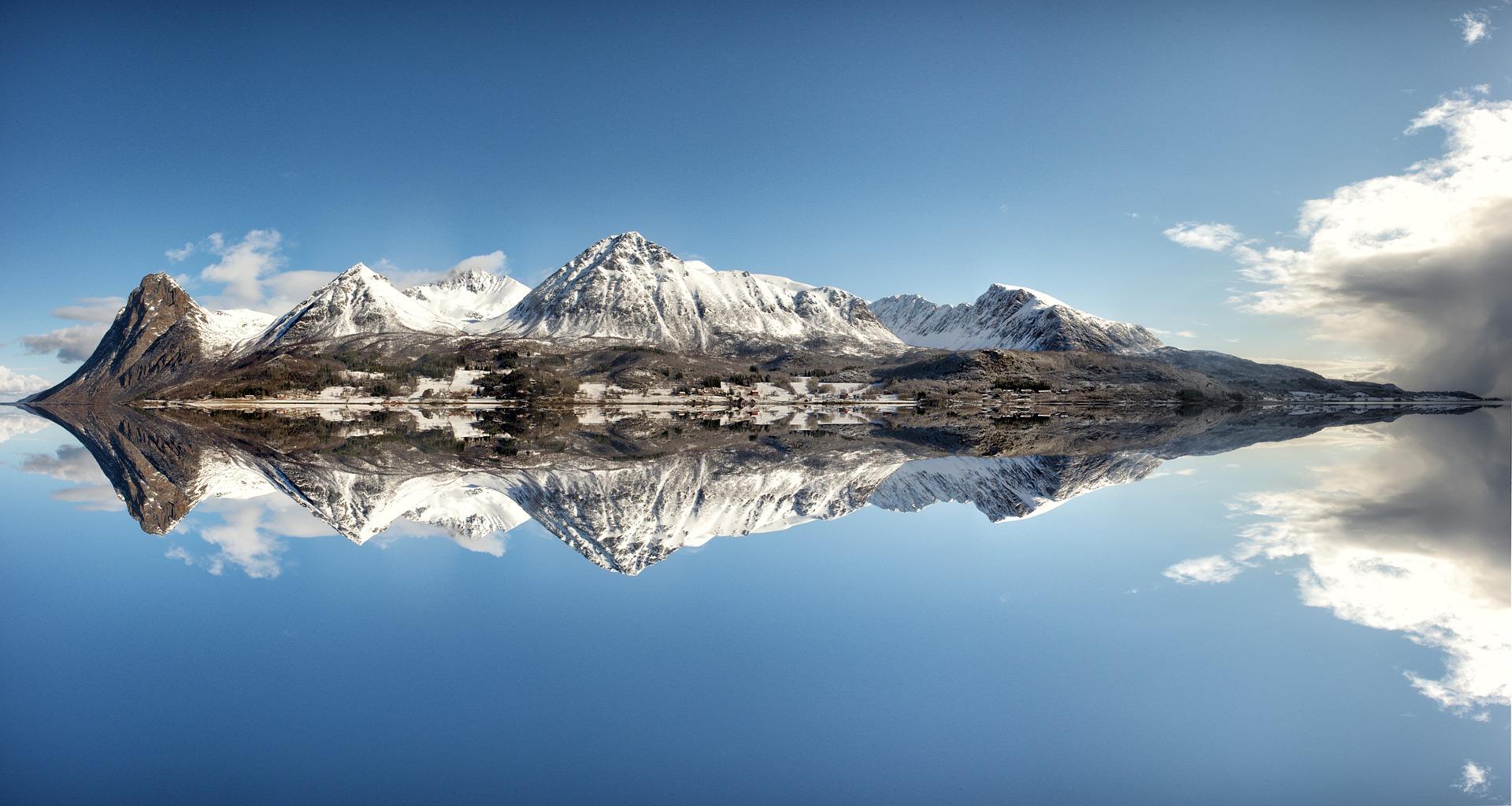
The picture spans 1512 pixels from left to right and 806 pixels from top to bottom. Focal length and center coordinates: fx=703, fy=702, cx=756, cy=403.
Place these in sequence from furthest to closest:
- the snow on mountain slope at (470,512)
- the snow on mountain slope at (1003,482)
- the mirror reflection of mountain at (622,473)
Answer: the snow on mountain slope at (1003,482) → the mirror reflection of mountain at (622,473) → the snow on mountain slope at (470,512)

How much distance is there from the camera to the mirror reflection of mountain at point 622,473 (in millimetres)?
22797

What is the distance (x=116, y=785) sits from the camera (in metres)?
7.84

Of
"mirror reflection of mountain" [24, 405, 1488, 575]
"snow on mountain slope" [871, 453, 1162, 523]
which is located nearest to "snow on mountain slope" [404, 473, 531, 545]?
"mirror reflection of mountain" [24, 405, 1488, 575]

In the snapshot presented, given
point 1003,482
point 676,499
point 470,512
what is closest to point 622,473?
point 676,499

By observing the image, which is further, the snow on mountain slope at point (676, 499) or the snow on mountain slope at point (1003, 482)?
the snow on mountain slope at point (1003, 482)

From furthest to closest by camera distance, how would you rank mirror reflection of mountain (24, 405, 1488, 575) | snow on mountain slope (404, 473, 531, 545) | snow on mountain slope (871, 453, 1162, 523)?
snow on mountain slope (871, 453, 1162, 523), mirror reflection of mountain (24, 405, 1488, 575), snow on mountain slope (404, 473, 531, 545)

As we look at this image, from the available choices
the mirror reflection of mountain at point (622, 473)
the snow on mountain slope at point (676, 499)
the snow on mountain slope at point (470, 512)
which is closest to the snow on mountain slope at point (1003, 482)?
the mirror reflection of mountain at point (622, 473)

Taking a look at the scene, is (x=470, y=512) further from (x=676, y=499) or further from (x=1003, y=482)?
(x=1003, y=482)

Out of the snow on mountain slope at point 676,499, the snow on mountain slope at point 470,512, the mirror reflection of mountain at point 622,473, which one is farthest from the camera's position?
the mirror reflection of mountain at point 622,473

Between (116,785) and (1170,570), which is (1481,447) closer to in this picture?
(1170,570)

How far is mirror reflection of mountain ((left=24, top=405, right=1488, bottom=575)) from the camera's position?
22.8 metres

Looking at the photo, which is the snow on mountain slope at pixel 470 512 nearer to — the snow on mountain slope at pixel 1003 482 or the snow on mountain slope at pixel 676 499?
the snow on mountain slope at pixel 676 499

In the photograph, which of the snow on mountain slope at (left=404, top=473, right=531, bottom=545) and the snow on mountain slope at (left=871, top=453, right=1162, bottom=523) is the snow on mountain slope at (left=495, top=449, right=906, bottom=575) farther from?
the snow on mountain slope at (left=871, top=453, right=1162, bottom=523)

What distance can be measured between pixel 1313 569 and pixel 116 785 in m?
21.7
